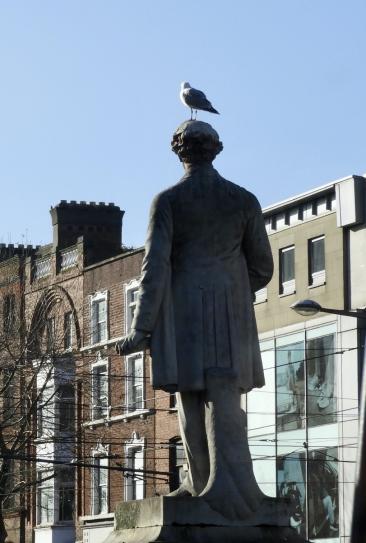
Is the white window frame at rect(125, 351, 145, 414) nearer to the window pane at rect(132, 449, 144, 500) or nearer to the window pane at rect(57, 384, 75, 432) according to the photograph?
the window pane at rect(132, 449, 144, 500)

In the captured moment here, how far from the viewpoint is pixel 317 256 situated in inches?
2122

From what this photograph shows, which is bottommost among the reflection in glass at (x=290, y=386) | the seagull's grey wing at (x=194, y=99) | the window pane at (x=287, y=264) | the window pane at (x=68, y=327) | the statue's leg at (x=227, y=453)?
the statue's leg at (x=227, y=453)

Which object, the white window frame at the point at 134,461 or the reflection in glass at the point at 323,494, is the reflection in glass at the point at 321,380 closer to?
the reflection in glass at the point at 323,494

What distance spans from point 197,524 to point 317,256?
42811 millimetres

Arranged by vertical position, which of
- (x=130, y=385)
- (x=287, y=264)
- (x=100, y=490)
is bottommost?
(x=100, y=490)

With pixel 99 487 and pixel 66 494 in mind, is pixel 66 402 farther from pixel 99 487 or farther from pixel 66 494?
pixel 66 494

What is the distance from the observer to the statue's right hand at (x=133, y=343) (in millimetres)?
11648

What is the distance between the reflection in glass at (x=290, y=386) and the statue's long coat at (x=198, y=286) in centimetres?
4154

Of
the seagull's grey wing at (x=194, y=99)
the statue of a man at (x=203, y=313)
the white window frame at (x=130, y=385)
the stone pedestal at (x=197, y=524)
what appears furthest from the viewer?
the white window frame at (x=130, y=385)

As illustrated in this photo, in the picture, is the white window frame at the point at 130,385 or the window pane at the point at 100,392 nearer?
the white window frame at the point at 130,385

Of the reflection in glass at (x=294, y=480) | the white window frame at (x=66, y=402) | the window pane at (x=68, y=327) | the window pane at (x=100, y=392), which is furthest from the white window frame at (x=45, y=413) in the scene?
the reflection in glass at (x=294, y=480)

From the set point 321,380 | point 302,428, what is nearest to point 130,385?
point 302,428

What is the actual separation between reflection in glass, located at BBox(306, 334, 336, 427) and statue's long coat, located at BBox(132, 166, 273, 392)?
40.3 m

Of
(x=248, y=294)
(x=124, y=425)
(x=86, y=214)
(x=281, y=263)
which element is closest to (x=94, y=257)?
(x=86, y=214)
